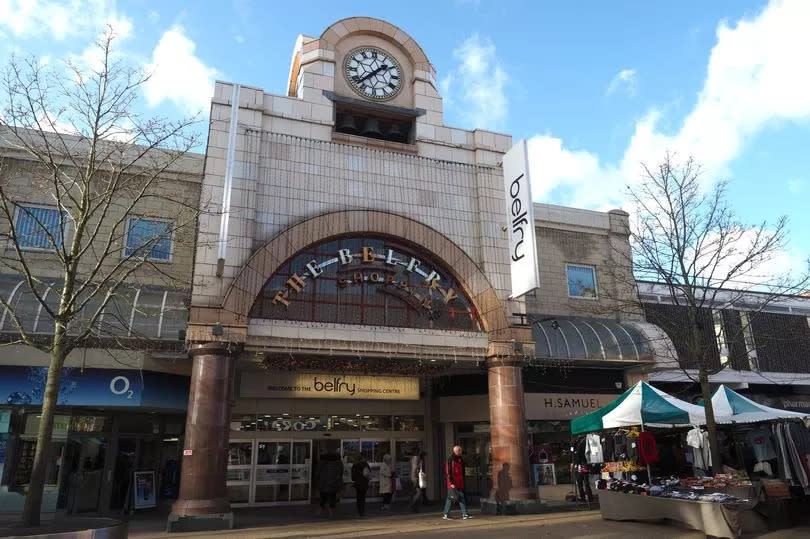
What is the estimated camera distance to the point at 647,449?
42.2ft

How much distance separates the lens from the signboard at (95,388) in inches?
559

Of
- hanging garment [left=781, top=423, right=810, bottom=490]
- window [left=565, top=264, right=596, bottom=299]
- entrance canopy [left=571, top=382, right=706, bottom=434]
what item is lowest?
hanging garment [left=781, top=423, right=810, bottom=490]

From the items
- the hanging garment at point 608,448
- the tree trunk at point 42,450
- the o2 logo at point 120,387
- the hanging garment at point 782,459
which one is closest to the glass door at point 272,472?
the o2 logo at point 120,387

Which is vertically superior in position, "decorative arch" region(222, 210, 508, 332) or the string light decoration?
"decorative arch" region(222, 210, 508, 332)

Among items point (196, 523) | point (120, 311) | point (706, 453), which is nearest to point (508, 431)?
point (706, 453)

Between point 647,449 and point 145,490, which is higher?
point 647,449

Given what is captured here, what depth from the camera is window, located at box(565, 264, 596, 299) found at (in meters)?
20.4

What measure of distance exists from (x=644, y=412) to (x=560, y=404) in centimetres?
589

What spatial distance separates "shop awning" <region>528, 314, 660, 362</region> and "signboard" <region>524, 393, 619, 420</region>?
7.27ft

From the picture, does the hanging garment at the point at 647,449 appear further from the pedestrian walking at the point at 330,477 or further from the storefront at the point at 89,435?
the storefront at the point at 89,435

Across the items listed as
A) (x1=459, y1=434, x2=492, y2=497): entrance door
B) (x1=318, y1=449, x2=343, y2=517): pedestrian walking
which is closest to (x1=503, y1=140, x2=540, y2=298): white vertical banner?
(x1=459, y1=434, x2=492, y2=497): entrance door

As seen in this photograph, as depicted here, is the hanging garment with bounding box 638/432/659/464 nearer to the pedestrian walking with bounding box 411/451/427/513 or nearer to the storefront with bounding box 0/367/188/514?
the pedestrian walking with bounding box 411/451/427/513

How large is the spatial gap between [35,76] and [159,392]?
8.70m

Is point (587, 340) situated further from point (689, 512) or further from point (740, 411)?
point (689, 512)
